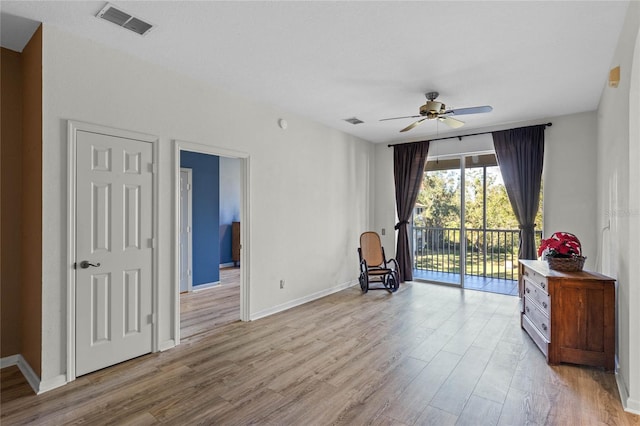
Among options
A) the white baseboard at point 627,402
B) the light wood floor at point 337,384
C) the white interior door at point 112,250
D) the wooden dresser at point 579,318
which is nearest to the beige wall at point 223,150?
the white interior door at point 112,250

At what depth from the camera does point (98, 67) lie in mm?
2844

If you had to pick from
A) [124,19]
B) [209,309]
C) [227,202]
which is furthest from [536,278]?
[227,202]

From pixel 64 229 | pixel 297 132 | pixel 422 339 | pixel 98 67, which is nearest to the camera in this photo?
pixel 64 229

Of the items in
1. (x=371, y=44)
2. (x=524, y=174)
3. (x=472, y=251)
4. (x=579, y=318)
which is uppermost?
(x=371, y=44)

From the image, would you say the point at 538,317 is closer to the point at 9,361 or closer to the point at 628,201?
the point at 628,201

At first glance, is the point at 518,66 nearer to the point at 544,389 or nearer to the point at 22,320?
the point at 544,389

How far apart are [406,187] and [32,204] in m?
5.42

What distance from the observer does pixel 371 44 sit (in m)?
2.80

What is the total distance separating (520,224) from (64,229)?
19.1 feet

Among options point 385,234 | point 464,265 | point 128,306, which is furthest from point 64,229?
point 464,265

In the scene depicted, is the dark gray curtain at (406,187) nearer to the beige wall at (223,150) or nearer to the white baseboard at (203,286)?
the beige wall at (223,150)

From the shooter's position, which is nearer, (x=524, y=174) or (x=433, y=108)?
(x=433, y=108)

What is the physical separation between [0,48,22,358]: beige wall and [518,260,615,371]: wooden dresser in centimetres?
485

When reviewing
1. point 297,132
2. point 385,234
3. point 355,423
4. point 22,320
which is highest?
point 297,132
